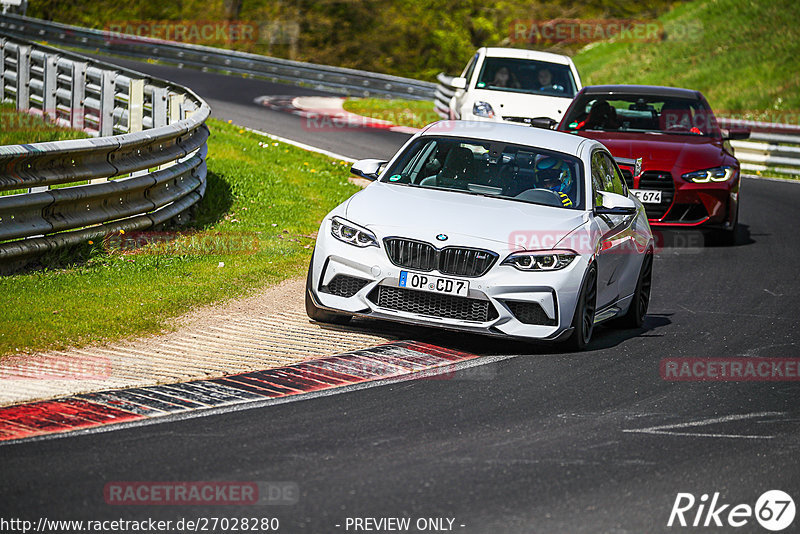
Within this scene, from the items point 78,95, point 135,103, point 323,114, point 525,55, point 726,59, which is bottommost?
point 323,114

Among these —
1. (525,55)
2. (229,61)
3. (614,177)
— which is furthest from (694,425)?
(229,61)

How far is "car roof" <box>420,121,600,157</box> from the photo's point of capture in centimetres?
975

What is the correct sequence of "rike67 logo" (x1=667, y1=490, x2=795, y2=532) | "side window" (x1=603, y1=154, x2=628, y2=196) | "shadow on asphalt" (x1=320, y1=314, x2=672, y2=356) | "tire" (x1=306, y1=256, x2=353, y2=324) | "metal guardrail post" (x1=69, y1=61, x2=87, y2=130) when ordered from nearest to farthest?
"rike67 logo" (x1=667, y1=490, x2=795, y2=532) → "shadow on asphalt" (x1=320, y1=314, x2=672, y2=356) → "tire" (x1=306, y1=256, x2=353, y2=324) → "side window" (x1=603, y1=154, x2=628, y2=196) → "metal guardrail post" (x1=69, y1=61, x2=87, y2=130)

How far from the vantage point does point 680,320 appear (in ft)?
34.0

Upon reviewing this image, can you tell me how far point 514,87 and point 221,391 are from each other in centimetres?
1341

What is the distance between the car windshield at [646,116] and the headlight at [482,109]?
3.52 m

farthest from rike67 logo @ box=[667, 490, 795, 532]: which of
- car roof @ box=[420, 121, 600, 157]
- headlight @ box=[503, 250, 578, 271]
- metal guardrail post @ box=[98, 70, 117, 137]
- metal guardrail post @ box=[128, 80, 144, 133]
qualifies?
metal guardrail post @ box=[98, 70, 117, 137]

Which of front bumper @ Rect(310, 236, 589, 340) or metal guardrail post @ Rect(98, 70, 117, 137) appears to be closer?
front bumper @ Rect(310, 236, 589, 340)

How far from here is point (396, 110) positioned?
2992 cm

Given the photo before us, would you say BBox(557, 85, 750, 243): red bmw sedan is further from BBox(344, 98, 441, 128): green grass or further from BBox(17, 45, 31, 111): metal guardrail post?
BBox(344, 98, 441, 128): green grass

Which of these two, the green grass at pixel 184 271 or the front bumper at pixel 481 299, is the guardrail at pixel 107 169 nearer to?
the green grass at pixel 184 271

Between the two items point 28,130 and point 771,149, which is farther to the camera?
point 771,149

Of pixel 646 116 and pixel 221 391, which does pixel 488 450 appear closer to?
pixel 221 391

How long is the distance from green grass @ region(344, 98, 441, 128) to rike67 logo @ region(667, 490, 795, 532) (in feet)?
72.3
